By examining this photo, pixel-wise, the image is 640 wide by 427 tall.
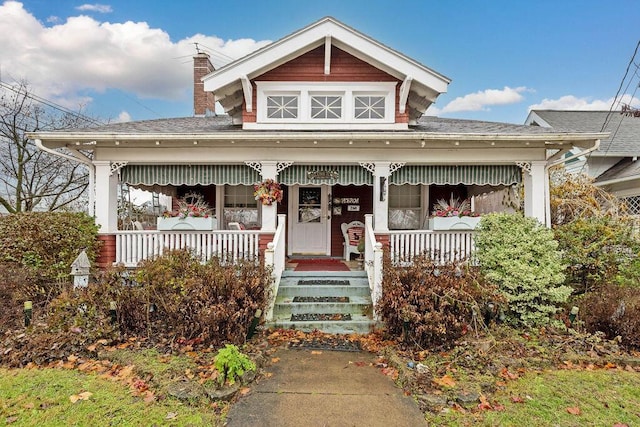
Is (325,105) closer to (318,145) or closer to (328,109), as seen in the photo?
(328,109)

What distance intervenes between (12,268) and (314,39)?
7197 millimetres

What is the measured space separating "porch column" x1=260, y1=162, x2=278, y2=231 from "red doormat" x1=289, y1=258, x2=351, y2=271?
1.13 metres

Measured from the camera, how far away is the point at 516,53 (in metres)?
17.8

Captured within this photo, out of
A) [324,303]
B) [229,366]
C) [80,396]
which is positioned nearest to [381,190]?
[324,303]

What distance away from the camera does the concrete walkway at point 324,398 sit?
3.26 meters

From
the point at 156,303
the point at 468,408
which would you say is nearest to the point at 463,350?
the point at 468,408

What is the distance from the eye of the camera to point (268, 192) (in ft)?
23.8

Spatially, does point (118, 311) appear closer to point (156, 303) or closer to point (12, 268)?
point (156, 303)

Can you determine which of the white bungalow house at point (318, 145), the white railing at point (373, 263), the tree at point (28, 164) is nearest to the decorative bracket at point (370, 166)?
the white bungalow house at point (318, 145)

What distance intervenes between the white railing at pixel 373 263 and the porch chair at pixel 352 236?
1967 millimetres

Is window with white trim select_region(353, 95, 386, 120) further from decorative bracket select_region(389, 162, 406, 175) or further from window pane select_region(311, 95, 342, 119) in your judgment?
decorative bracket select_region(389, 162, 406, 175)

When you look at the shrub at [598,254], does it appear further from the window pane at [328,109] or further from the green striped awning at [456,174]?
the window pane at [328,109]

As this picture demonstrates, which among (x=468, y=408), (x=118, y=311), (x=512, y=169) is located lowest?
(x=468, y=408)

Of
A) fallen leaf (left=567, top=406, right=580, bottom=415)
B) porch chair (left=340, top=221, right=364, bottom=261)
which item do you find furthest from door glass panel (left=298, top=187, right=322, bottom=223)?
fallen leaf (left=567, top=406, right=580, bottom=415)
